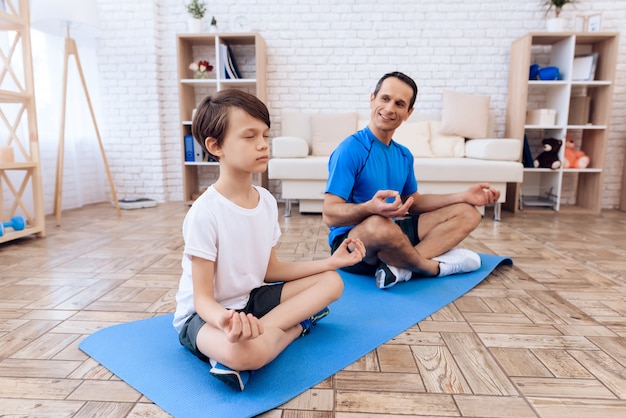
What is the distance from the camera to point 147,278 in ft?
5.80

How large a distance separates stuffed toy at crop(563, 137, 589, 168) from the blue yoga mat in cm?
256

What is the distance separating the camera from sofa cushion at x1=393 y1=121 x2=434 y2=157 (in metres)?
3.51

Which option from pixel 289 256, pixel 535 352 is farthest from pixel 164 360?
pixel 289 256

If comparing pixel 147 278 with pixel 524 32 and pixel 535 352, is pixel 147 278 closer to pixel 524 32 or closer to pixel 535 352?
pixel 535 352

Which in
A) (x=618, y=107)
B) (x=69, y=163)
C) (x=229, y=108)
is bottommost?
(x=69, y=163)

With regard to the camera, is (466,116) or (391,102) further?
(466,116)

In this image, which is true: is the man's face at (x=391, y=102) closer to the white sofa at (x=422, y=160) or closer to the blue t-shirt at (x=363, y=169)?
the blue t-shirt at (x=363, y=169)

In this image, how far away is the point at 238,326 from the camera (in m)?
0.79

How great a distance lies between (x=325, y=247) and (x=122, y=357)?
1369 millimetres

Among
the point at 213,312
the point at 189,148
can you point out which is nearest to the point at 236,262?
the point at 213,312

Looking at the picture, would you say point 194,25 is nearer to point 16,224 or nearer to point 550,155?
point 16,224

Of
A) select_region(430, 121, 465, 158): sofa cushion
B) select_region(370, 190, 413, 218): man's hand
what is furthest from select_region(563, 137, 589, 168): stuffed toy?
select_region(370, 190, 413, 218): man's hand

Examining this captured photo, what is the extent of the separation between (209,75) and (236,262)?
3.26 metres

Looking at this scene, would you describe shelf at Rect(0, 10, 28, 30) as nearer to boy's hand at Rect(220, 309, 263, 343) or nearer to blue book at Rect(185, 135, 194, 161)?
blue book at Rect(185, 135, 194, 161)
